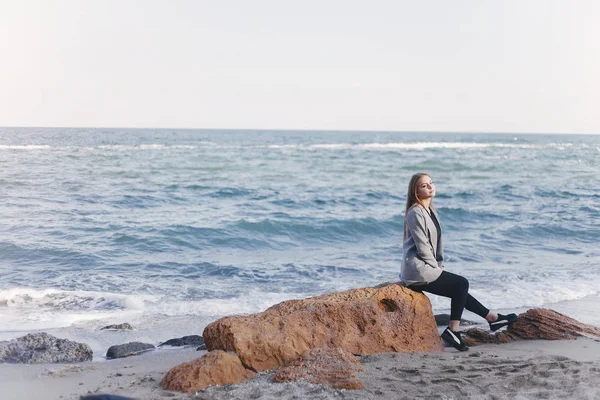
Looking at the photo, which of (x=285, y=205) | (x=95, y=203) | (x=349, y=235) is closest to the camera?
(x=349, y=235)

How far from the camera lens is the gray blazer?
566 cm

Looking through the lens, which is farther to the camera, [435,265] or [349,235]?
[349,235]

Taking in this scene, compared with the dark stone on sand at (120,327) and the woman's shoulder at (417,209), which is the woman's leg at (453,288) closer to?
the woman's shoulder at (417,209)

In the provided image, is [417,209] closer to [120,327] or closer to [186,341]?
[186,341]

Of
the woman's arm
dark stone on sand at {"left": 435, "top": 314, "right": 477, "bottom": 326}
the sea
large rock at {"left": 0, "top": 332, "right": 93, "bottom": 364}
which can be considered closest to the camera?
large rock at {"left": 0, "top": 332, "right": 93, "bottom": 364}

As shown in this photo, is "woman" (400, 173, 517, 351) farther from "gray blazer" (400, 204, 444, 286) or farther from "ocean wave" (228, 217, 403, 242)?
"ocean wave" (228, 217, 403, 242)

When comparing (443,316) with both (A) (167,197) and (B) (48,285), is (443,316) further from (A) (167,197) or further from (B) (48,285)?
(A) (167,197)

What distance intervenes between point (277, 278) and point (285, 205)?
8.72 metres

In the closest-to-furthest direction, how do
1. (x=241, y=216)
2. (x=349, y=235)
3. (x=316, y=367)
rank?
(x=316, y=367) → (x=349, y=235) → (x=241, y=216)

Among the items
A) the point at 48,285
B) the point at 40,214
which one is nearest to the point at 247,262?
the point at 48,285

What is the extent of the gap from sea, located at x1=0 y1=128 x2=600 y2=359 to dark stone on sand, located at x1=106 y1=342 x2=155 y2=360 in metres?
0.50

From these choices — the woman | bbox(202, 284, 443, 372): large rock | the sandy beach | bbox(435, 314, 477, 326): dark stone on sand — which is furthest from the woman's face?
bbox(435, 314, 477, 326): dark stone on sand

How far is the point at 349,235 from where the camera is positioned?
14.5m

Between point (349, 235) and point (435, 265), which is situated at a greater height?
point (435, 265)
